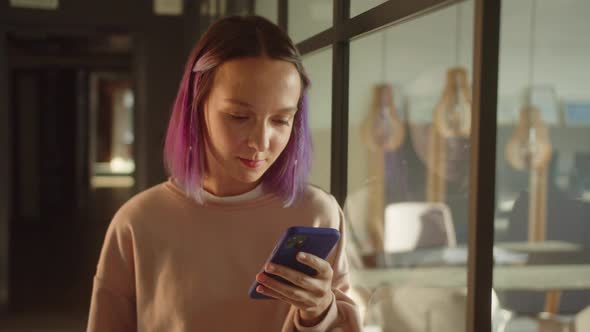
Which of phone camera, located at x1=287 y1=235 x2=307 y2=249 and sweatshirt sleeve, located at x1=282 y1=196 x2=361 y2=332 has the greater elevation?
phone camera, located at x1=287 y1=235 x2=307 y2=249

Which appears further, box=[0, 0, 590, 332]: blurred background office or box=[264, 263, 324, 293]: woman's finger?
box=[0, 0, 590, 332]: blurred background office

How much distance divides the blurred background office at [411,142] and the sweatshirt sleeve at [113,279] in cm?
64

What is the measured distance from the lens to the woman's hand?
875 millimetres

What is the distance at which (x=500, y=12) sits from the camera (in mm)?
1007

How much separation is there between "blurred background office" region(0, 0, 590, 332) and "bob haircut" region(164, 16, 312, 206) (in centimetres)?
32

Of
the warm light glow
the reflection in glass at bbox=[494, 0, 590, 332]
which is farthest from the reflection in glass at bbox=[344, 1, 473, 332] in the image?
the warm light glow

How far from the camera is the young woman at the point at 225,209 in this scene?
0.96 meters

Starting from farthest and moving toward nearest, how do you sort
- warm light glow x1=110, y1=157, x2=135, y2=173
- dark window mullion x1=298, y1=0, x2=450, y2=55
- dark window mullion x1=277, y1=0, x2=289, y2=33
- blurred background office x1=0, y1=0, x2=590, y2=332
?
warm light glow x1=110, y1=157, x2=135, y2=173
dark window mullion x1=277, y1=0, x2=289, y2=33
blurred background office x1=0, y1=0, x2=590, y2=332
dark window mullion x1=298, y1=0, x2=450, y2=55

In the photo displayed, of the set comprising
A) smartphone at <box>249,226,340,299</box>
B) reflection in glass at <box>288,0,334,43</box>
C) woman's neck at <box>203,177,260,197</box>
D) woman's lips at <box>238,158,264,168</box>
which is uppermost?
reflection in glass at <box>288,0,334,43</box>

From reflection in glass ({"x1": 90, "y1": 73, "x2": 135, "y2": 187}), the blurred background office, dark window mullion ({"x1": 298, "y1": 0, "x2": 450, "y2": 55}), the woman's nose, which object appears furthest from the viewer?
reflection in glass ({"x1": 90, "y1": 73, "x2": 135, "y2": 187})

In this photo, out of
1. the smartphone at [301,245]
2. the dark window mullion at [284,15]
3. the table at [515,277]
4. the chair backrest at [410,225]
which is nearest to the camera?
the smartphone at [301,245]

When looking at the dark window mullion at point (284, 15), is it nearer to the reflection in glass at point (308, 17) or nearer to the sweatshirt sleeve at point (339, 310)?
the reflection in glass at point (308, 17)

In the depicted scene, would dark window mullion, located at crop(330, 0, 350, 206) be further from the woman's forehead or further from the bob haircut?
the woman's forehead

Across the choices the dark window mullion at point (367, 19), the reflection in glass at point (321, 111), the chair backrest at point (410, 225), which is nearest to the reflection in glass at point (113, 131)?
the chair backrest at point (410, 225)
